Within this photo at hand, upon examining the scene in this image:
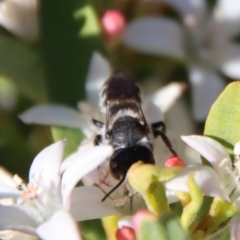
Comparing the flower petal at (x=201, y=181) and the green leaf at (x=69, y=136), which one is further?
the green leaf at (x=69, y=136)

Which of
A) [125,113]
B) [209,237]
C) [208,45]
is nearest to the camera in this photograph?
[209,237]

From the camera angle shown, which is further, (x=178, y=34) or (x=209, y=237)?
(x=178, y=34)

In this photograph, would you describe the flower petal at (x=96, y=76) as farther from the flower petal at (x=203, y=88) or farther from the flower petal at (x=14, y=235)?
the flower petal at (x=14, y=235)

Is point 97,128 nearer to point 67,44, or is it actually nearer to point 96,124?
point 96,124

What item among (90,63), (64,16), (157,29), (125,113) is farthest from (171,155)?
(157,29)

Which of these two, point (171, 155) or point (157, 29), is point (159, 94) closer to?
point (157, 29)

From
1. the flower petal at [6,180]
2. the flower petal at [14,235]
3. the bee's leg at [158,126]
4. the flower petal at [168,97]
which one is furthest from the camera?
the flower petal at [168,97]

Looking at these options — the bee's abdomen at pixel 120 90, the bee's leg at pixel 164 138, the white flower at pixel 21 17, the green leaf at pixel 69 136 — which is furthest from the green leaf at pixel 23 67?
the bee's leg at pixel 164 138

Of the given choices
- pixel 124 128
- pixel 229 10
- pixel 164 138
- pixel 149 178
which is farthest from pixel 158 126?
pixel 229 10
